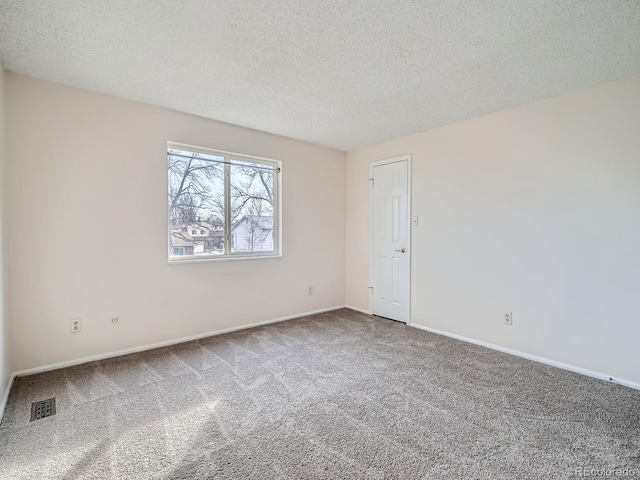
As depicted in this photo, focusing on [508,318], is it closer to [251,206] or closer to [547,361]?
[547,361]

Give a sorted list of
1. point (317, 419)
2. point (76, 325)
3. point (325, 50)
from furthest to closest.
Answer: point (76, 325) → point (325, 50) → point (317, 419)

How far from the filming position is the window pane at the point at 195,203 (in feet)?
10.9

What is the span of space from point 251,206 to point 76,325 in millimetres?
2115

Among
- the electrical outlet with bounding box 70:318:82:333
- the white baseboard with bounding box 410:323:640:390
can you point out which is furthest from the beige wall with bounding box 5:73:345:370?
the white baseboard with bounding box 410:323:640:390

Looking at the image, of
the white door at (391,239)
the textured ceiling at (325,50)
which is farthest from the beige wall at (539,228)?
the textured ceiling at (325,50)

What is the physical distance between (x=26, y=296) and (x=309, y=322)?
112 inches

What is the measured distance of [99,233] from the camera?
2846 mm

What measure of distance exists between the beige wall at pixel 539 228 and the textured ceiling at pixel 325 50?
0.33 meters

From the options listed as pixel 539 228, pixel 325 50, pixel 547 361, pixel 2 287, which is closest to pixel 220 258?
pixel 2 287

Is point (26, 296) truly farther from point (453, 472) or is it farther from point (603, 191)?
point (603, 191)

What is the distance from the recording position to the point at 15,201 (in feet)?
8.20

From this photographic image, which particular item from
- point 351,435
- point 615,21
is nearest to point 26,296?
point 351,435

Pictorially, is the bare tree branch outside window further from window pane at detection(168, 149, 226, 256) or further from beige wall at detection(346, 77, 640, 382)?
beige wall at detection(346, 77, 640, 382)

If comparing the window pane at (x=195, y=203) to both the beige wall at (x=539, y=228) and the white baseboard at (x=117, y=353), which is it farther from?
the beige wall at (x=539, y=228)
